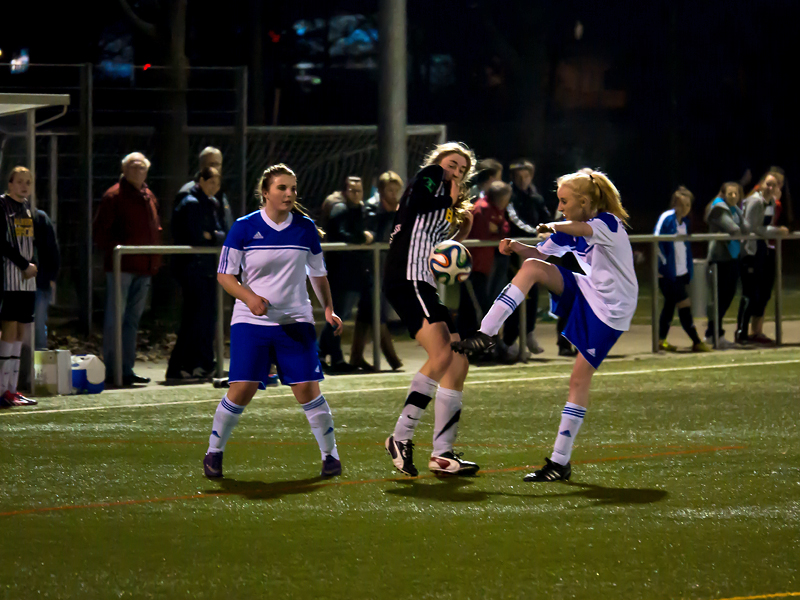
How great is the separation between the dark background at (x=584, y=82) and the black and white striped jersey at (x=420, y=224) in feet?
73.5

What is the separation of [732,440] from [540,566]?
372cm

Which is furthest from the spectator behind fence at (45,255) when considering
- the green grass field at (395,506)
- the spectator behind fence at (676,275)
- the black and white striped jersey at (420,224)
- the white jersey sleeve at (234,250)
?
the spectator behind fence at (676,275)

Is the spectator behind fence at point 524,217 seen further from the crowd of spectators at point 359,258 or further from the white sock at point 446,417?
the white sock at point 446,417

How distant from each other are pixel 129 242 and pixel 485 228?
138 inches

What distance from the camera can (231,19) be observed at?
25.3m

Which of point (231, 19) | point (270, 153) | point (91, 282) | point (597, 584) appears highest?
point (231, 19)

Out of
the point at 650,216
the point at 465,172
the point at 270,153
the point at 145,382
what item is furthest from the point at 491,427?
the point at 650,216

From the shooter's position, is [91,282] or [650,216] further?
[650,216]

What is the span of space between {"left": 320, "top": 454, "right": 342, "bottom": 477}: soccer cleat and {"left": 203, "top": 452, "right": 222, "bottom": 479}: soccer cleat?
56 cm

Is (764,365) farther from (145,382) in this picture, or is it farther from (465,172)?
(465,172)

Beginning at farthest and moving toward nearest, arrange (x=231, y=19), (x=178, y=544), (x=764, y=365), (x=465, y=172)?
1. (x=231, y=19)
2. (x=764, y=365)
3. (x=465, y=172)
4. (x=178, y=544)

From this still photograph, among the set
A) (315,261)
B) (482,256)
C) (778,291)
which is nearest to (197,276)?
(482,256)

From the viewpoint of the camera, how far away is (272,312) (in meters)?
7.72

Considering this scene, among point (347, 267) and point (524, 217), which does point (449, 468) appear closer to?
point (347, 267)
